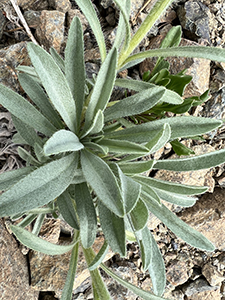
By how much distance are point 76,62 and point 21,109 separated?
0.27 meters

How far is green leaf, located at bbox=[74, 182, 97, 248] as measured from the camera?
97 centimetres

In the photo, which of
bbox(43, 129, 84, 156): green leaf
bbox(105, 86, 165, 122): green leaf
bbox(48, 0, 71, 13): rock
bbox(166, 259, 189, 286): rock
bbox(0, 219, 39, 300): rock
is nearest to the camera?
bbox(43, 129, 84, 156): green leaf

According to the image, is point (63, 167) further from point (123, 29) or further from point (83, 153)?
point (123, 29)

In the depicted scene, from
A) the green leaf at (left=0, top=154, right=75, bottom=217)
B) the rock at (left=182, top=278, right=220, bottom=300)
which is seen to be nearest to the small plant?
the green leaf at (left=0, top=154, right=75, bottom=217)

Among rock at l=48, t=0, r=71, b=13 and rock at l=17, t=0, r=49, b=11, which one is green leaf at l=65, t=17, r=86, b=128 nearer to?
rock at l=48, t=0, r=71, b=13

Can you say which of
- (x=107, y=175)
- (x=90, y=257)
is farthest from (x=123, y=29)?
(x=90, y=257)

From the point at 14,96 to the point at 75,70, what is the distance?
24 cm

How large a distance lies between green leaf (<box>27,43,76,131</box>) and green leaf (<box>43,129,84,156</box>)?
114 mm

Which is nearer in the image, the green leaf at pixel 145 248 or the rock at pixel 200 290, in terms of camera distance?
the green leaf at pixel 145 248

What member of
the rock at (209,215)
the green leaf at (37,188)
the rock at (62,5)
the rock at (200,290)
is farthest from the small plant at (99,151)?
the rock at (200,290)

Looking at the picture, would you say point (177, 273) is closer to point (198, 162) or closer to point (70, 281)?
point (70, 281)

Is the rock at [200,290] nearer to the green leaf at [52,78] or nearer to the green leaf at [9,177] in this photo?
the green leaf at [9,177]

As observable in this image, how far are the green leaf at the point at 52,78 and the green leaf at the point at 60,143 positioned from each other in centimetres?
11

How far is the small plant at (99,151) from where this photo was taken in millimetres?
778
